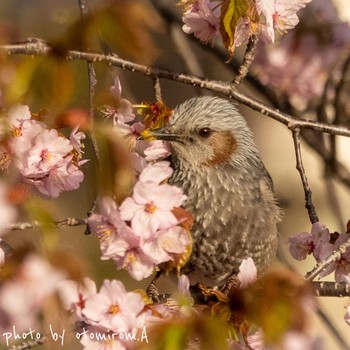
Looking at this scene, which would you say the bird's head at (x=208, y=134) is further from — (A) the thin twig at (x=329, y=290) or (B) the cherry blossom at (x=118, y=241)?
(A) the thin twig at (x=329, y=290)

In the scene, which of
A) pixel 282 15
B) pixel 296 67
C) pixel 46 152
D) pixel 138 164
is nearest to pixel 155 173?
pixel 138 164

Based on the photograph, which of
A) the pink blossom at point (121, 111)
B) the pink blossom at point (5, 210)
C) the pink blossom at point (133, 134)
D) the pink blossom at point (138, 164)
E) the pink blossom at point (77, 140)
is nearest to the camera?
the pink blossom at point (5, 210)

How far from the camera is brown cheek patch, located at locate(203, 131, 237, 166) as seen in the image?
464 cm

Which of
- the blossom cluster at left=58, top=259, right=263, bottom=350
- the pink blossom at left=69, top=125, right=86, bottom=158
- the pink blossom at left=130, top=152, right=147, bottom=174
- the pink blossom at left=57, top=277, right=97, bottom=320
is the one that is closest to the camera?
the pink blossom at left=57, top=277, right=97, bottom=320

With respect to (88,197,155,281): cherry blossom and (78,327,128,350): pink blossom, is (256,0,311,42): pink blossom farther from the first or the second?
(78,327,128,350): pink blossom

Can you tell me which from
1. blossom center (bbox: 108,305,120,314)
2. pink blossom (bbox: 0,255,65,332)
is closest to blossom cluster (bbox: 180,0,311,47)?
blossom center (bbox: 108,305,120,314)

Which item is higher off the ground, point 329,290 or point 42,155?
point 42,155

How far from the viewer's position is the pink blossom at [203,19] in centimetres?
366

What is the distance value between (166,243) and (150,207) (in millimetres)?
186

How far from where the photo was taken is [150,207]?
9.18 feet

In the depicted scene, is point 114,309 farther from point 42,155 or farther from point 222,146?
point 222,146

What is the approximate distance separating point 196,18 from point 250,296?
5.26 ft

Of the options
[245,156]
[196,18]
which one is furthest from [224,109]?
[196,18]

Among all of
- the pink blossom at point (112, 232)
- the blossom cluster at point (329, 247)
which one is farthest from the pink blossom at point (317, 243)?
the pink blossom at point (112, 232)
